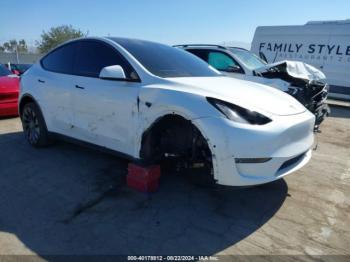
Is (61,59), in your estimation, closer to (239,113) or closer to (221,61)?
(239,113)

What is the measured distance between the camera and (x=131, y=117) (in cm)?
322

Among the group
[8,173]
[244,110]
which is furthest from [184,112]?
[8,173]

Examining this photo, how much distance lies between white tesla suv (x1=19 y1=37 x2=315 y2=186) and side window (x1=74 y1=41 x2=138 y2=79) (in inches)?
0.5

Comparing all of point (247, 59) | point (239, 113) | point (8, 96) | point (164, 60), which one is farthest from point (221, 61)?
point (8, 96)

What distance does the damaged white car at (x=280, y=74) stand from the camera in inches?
233

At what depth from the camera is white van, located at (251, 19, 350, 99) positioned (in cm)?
1045

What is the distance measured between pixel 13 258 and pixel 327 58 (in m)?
11.4

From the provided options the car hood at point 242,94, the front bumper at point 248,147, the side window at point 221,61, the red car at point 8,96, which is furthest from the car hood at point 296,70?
the red car at point 8,96

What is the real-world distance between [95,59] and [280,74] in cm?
419

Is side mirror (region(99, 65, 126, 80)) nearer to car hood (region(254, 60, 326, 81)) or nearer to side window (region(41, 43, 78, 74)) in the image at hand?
side window (region(41, 43, 78, 74))

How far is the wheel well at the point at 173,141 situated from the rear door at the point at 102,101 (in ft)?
0.72

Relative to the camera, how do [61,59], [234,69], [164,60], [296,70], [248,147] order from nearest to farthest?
[248,147]
[164,60]
[61,59]
[296,70]
[234,69]

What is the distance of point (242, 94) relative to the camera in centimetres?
299

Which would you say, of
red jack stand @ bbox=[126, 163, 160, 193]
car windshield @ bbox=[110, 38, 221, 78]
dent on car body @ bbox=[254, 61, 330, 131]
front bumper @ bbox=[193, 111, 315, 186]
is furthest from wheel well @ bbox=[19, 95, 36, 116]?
dent on car body @ bbox=[254, 61, 330, 131]
